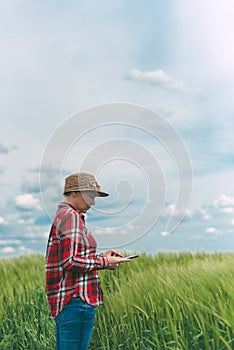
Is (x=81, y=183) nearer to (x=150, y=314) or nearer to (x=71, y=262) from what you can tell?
(x=71, y=262)

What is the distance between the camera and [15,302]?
22.1 feet

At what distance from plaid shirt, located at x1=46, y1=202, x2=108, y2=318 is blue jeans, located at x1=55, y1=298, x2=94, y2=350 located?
0.13 feet

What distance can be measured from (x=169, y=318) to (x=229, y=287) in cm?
53

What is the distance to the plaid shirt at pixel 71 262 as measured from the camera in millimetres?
3727

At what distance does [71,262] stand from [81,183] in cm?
56

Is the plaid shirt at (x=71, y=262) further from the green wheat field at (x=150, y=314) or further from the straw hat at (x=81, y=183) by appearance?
the green wheat field at (x=150, y=314)

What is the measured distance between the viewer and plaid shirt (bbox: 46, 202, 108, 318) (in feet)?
12.2

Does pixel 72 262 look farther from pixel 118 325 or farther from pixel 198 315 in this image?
pixel 118 325

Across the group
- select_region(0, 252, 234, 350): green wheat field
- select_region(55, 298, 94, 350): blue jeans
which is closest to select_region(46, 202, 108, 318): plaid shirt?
select_region(55, 298, 94, 350): blue jeans

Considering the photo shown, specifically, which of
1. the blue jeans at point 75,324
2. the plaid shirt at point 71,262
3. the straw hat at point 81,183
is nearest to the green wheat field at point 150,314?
the blue jeans at point 75,324

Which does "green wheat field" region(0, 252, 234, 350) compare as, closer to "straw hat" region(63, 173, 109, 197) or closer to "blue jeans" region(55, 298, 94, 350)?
"blue jeans" region(55, 298, 94, 350)

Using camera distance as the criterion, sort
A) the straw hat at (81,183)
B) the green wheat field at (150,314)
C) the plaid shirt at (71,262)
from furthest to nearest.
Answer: the green wheat field at (150,314), the straw hat at (81,183), the plaid shirt at (71,262)

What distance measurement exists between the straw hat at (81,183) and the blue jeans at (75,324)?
0.76 meters

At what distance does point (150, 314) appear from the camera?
4.78m
